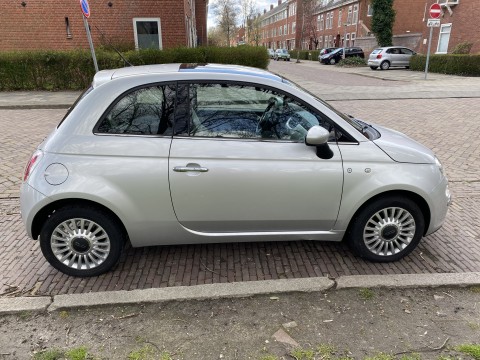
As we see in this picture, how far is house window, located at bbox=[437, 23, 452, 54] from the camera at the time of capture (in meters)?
26.7

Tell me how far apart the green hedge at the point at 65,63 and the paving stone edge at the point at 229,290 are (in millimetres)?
11353

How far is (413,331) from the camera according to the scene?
2.48 meters

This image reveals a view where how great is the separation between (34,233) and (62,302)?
633 mm

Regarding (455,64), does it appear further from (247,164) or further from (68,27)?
(247,164)

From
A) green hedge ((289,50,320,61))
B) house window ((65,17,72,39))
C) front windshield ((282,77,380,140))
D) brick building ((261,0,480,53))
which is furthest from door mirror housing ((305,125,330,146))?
green hedge ((289,50,320,61))

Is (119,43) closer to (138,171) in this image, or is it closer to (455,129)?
(455,129)

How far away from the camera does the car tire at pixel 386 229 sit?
3.07 metres

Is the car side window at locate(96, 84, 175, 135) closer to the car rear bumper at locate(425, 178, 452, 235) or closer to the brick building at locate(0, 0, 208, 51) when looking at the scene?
the car rear bumper at locate(425, 178, 452, 235)

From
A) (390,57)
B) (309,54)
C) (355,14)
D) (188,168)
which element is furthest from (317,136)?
(355,14)

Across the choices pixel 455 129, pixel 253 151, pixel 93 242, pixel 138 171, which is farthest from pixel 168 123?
pixel 455 129

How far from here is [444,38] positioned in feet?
89.2

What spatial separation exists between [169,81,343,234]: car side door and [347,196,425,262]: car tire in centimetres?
30

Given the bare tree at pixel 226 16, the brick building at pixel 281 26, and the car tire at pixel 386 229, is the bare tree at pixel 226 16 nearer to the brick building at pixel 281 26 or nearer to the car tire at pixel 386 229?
the brick building at pixel 281 26

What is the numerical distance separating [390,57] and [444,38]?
5.15 meters
